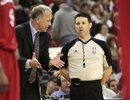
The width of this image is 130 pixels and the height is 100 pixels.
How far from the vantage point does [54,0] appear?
16.1 metres

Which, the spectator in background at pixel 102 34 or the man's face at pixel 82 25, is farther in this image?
the spectator in background at pixel 102 34

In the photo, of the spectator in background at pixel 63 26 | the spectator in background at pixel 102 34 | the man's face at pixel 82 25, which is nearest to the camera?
the man's face at pixel 82 25

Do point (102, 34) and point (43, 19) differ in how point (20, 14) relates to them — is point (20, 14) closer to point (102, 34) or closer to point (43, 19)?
point (102, 34)

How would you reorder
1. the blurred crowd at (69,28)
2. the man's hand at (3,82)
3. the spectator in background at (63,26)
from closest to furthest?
the man's hand at (3,82) → the blurred crowd at (69,28) → the spectator in background at (63,26)

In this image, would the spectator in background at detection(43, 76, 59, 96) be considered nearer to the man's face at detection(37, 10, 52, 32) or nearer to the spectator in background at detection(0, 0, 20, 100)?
the man's face at detection(37, 10, 52, 32)

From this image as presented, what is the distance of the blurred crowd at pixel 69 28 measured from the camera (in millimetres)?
10101

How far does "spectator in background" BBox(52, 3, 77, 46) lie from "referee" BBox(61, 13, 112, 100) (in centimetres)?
545

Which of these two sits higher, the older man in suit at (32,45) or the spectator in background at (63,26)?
the spectator in background at (63,26)

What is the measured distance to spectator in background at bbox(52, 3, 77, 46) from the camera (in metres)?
13.7

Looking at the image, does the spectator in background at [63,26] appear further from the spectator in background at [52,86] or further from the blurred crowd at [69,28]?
the spectator in background at [52,86]

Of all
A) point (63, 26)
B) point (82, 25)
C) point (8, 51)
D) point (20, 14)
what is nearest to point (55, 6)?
point (20, 14)

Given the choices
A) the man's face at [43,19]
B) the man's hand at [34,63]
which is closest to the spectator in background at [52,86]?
the man's face at [43,19]

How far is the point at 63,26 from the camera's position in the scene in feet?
45.8

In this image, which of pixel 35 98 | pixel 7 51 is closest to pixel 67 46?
pixel 35 98
